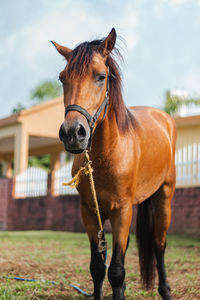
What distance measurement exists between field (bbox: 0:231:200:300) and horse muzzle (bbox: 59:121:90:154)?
1.73 meters

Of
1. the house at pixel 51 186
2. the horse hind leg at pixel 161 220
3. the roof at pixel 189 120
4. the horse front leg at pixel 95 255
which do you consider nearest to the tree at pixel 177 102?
the house at pixel 51 186

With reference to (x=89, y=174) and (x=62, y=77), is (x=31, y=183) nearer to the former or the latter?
(x=89, y=174)

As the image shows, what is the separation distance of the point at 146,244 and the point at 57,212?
8872 mm

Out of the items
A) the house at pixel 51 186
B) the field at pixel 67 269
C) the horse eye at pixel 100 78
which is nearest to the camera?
the horse eye at pixel 100 78

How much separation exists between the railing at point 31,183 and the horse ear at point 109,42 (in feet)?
36.3

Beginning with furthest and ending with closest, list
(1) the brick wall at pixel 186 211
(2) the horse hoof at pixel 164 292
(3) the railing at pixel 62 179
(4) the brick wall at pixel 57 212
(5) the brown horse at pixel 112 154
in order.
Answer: (3) the railing at pixel 62 179 < (4) the brick wall at pixel 57 212 < (1) the brick wall at pixel 186 211 < (2) the horse hoof at pixel 164 292 < (5) the brown horse at pixel 112 154

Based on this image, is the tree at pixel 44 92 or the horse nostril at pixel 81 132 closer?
the horse nostril at pixel 81 132

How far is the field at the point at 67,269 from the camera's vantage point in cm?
457

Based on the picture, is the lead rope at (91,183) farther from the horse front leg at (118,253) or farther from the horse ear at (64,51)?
the horse ear at (64,51)

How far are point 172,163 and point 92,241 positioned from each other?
172 centimetres

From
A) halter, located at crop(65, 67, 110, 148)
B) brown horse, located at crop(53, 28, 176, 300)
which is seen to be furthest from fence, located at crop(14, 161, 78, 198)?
halter, located at crop(65, 67, 110, 148)

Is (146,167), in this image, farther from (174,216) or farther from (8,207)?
(8,207)

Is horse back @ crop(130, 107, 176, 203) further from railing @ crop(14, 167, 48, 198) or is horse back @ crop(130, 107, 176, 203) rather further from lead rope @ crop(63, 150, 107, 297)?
railing @ crop(14, 167, 48, 198)

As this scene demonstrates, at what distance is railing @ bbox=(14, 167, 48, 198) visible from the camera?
570 inches
